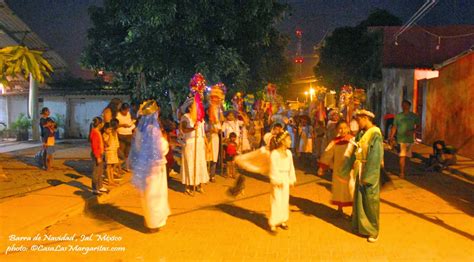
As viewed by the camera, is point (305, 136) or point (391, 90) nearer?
point (305, 136)

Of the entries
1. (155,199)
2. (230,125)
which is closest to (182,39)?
(230,125)

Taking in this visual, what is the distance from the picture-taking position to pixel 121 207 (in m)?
8.78

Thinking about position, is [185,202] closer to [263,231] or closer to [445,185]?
[263,231]

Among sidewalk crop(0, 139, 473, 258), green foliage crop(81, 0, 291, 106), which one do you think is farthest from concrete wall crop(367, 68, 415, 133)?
sidewalk crop(0, 139, 473, 258)

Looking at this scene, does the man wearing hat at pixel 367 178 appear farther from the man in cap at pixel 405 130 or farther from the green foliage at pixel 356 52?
the green foliage at pixel 356 52

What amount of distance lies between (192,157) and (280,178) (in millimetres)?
3161

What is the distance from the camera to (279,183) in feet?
23.0

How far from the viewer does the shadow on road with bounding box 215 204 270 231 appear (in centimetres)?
755

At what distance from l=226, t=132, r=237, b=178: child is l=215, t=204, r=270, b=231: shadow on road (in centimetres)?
315

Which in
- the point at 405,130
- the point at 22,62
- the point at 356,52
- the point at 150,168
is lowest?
the point at 150,168

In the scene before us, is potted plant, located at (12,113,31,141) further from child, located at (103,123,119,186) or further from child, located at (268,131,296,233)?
child, located at (268,131,296,233)

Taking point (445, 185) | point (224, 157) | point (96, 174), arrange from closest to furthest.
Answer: point (96, 174) → point (445, 185) → point (224, 157)

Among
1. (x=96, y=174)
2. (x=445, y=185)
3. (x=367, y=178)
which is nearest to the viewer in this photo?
(x=367, y=178)

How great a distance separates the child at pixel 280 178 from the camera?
6992 mm
